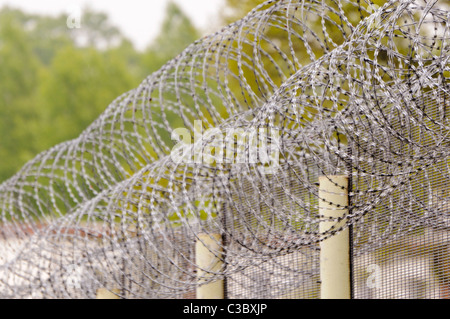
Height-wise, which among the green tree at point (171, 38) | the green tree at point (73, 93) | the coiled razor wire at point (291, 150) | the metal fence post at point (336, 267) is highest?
the green tree at point (171, 38)

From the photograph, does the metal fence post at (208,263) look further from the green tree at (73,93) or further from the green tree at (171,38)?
the green tree at (171,38)

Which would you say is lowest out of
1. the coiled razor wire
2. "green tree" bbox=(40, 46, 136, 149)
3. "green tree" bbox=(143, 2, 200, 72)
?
the coiled razor wire

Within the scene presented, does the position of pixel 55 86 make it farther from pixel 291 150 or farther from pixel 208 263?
pixel 291 150

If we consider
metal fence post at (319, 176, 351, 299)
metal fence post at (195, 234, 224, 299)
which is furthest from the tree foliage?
metal fence post at (319, 176, 351, 299)

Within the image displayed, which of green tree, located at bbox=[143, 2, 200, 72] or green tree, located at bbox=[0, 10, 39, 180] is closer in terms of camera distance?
green tree, located at bbox=[0, 10, 39, 180]

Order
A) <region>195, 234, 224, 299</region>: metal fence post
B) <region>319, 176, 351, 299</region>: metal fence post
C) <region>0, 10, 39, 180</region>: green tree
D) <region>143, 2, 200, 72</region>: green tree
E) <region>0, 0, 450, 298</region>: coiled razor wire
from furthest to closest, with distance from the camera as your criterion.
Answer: <region>143, 2, 200, 72</region>: green tree → <region>0, 10, 39, 180</region>: green tree → <region>195, 234, 224, 299</region>: metal fence post → <region>319, 176, 351, 299</region>: metal fence post → <region>0, 0, 450, 298</region>: coiled razor wire

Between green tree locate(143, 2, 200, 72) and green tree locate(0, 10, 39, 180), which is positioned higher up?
green tree locate(143, 2, 200, 72)

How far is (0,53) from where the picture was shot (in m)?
27.0

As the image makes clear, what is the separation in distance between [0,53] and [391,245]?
23494mm

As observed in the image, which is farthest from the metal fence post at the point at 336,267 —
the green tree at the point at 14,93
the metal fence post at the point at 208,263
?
the green tree at the point at 14,93

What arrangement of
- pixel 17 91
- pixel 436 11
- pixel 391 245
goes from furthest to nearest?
1. pixel 17 91
2. pixel 391 245
3. pixel 436 11

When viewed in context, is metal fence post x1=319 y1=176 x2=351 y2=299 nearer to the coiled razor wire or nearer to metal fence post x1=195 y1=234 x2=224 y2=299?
the coiled razor wire
